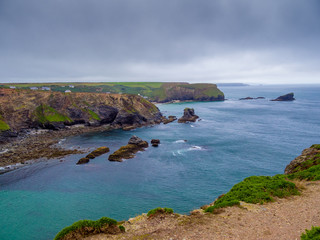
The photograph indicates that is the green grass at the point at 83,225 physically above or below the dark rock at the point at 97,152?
above

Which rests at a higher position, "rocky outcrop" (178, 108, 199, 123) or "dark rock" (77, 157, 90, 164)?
"rocky outcrop" (178, 108, 199, 123)

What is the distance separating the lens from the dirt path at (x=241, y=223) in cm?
1568

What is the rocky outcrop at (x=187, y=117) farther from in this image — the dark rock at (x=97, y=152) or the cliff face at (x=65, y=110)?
the dark rock at (x=97, y=152)

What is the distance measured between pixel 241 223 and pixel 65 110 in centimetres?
9625

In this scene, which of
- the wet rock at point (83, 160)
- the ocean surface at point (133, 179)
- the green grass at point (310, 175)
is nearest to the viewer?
the green grass at point (310, 175)

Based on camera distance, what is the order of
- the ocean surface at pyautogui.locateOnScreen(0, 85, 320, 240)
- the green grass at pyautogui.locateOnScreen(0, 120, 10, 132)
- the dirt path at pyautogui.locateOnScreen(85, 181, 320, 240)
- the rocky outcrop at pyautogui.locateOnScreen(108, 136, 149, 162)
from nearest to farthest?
the dirt path at pyautogui.locateOnScreen(85, 181, 320, 240) → the ocean surface at pyautogui.locateOnScreen(0, 85, 320, 240) → the rocky outcrop at pyautogui.locateOnScreen(108, 136, 149, 162) → the green grass at pyautogui.locateOnScreen(0, 120, 10, 132)

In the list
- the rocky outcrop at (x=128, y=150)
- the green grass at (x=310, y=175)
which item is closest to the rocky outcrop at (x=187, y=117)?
the rocky outcrop at (x=128, y=150)

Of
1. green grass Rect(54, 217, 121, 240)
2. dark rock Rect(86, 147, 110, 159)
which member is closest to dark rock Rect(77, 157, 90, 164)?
dark rock Rect(86, 147, 110, 159)

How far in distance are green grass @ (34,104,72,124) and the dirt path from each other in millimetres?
82814

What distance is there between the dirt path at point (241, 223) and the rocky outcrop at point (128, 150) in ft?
121

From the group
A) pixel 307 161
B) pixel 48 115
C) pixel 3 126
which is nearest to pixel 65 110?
pixel 48 115

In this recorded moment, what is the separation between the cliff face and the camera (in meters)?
81.8

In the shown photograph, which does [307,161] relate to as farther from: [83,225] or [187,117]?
[187,117]

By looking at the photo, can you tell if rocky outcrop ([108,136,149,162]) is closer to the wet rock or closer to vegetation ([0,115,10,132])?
the wet rock
